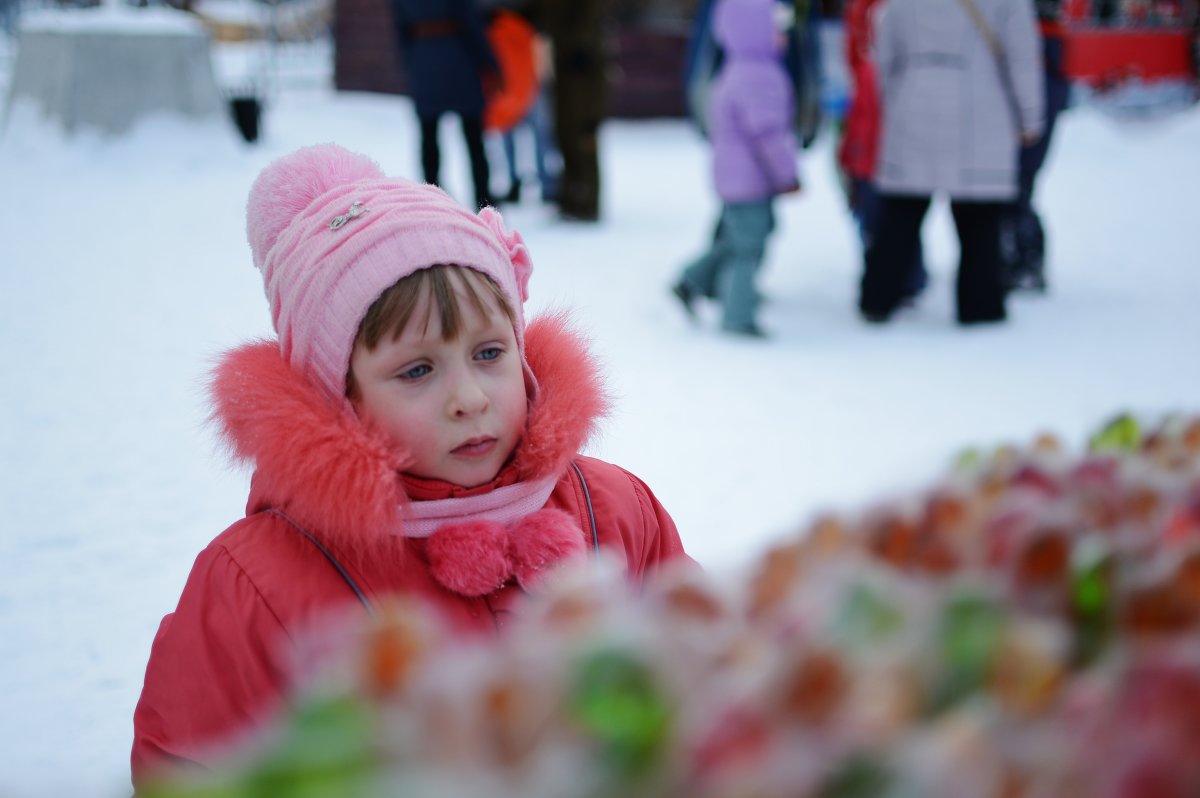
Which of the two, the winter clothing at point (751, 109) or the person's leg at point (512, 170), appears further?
the person's leg at point (512, 170)

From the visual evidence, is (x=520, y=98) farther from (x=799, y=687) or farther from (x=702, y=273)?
(x=799, y=687)

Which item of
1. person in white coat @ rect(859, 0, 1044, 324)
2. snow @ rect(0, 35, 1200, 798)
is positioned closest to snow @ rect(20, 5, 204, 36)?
snow @ rect(0, 35, 1200, 798)

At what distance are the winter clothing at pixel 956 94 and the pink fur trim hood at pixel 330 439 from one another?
357cm

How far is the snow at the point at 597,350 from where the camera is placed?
2.43 meters

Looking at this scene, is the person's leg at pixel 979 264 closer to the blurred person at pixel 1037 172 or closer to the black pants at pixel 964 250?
the black pants at pixel 964 250

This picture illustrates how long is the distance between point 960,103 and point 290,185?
12.4 ft

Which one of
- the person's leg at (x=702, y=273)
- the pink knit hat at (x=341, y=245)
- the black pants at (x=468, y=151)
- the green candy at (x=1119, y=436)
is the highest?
the green candy at (x=1119, y=436)

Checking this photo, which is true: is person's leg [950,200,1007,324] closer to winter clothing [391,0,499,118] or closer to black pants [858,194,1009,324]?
black pants [858,194,1009,324]

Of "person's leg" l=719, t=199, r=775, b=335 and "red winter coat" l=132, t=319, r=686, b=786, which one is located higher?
"red winter coat" l=132, t=319, r=686, b=786

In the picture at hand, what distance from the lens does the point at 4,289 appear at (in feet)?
16.9

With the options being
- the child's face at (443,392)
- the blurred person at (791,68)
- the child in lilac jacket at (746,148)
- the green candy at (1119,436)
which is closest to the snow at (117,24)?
the blurred person at (791,68)

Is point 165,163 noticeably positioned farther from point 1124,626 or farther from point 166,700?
point 1124,626

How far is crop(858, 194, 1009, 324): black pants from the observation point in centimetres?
493

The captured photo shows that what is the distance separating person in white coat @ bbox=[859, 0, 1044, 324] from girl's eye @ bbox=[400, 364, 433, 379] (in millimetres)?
3806
